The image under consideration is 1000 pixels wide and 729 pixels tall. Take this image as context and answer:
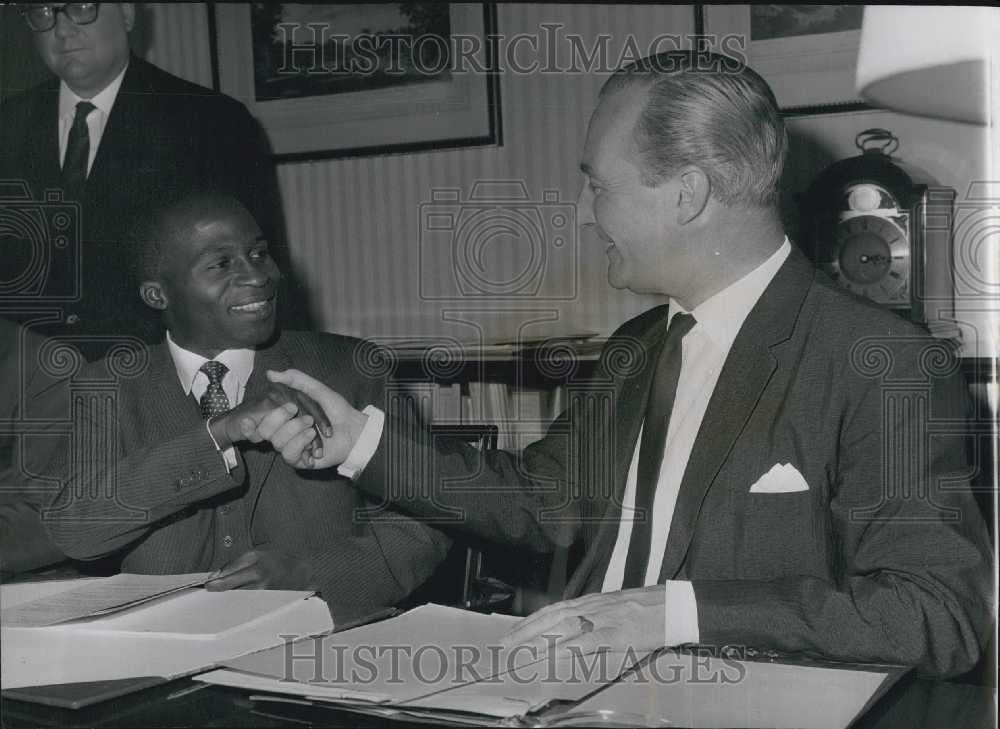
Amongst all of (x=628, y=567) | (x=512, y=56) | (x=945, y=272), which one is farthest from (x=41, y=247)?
(x=945, y=272)

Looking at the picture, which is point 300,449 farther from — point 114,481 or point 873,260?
point 873,260

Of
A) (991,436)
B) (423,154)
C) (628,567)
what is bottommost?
(628,567)

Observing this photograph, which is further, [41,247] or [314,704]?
[41,247]

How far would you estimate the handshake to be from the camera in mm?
1302

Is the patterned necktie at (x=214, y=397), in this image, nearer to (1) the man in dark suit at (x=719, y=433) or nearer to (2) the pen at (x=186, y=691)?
(1) the man in dark suit at (x=719, y=433)

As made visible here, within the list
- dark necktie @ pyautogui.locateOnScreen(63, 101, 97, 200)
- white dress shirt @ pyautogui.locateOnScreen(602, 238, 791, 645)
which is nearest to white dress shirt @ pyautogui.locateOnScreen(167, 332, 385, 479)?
dark necktie @ pyautogui.locateOnScreen(63, 101, 97, 200)

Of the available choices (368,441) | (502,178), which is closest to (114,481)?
(368,441)

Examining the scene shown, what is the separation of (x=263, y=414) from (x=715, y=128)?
71cm

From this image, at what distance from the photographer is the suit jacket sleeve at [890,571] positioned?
1035 millimetres

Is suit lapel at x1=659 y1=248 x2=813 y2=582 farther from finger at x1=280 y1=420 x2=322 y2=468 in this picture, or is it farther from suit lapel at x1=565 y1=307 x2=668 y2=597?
finger at x1=280 y1=420 x2=322 y2=468

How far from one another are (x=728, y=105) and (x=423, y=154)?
42cm

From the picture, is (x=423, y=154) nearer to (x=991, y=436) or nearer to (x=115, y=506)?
(x=115, y=506)

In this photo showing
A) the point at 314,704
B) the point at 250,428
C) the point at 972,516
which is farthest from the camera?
the point at 250,428

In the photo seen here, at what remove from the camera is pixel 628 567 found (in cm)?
128
